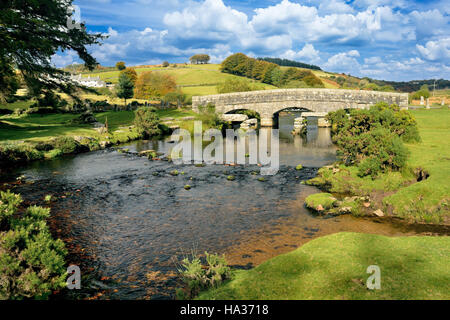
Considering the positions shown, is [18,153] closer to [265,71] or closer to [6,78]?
[6,78]

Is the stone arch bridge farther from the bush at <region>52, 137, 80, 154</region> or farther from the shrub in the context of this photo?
the bush at <region>52, 137, 80, 154</region>

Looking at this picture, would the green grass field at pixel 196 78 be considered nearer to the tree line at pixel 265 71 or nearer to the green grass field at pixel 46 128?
the tree line at pixel 265 71

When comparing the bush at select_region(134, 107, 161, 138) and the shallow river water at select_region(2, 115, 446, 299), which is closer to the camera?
the shallow river water at select_region(2, 115, 446, 299)

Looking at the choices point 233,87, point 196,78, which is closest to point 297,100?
point 233,87

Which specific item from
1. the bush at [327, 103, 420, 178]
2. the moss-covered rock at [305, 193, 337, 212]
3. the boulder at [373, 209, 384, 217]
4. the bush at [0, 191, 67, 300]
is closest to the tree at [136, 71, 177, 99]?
the bush at [327, 103, 420, 178]

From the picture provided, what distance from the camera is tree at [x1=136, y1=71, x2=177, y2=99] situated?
10412 centimetres

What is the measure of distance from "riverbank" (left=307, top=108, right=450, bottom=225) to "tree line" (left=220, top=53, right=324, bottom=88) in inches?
4160

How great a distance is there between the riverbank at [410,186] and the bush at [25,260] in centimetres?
A: 1574

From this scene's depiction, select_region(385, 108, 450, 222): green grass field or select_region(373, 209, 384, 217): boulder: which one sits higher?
select_region(385, 108, 450, 222): green grass field

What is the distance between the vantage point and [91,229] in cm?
1725

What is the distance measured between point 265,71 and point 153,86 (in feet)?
194

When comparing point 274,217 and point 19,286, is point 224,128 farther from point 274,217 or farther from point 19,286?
point 19,286
